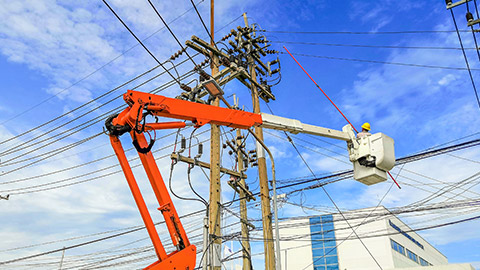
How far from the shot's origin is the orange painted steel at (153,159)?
5.26 metres

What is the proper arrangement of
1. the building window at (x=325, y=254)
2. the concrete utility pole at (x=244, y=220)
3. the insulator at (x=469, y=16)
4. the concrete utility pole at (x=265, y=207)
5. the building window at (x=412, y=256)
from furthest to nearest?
Answer: 1. the building window at (x=412, y=256)
2. the building window at (x=325, y=254)
3. the concrete utility pole at (x=244, y=220)
4. the concrete utility pole at (x=265, y=207)
5. the insulator at (x=469, y=16)

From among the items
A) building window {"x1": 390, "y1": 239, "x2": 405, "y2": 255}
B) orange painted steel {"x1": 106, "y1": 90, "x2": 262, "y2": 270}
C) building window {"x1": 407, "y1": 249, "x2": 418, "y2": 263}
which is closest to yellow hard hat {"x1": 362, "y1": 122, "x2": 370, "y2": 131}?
orange painted steel {"x1": 106, "y1": 90, "x2": 262, "y2": 270}

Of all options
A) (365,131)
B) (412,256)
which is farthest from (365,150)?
(412,256)

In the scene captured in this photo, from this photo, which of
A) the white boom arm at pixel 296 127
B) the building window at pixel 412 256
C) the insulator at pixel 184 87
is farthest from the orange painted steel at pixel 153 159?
the building window at pixel 412 256

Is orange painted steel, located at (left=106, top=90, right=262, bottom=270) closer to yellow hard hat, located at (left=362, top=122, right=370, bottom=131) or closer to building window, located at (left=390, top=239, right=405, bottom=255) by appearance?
yellow hard hat, located at (left=362, top=122, right=370, bottom=131)

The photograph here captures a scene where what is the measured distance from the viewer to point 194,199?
750 cm

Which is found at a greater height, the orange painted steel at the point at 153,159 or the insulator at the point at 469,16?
the insulator at the point at 469,16

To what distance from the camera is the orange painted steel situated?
17.3ft

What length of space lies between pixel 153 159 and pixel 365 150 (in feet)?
15.0

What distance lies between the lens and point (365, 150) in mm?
7379

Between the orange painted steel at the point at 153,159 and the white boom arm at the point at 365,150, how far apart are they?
2358mm

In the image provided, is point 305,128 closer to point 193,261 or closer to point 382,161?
point 382,161

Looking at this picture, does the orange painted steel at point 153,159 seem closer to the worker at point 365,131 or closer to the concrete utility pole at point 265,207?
the worker at point 365,131

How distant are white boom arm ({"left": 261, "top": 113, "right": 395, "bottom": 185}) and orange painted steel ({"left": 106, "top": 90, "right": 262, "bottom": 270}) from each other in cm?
236
